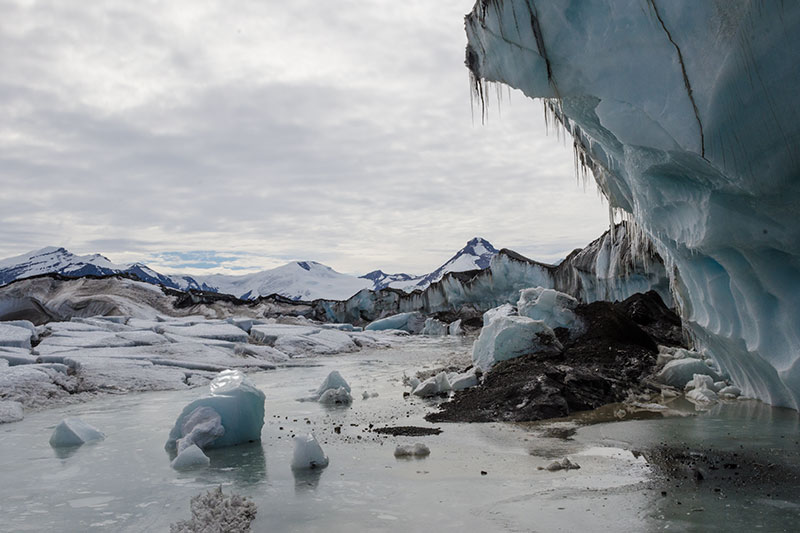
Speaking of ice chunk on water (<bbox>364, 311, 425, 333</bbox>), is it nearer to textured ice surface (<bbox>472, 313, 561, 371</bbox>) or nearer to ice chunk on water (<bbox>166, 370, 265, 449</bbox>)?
textured ice surface (<bbox>472, 313, 561, 371</bbox>)

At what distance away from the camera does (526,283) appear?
34.5m

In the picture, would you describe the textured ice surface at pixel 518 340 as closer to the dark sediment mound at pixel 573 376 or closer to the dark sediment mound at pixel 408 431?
the dark sediment mound at pixel 573 376

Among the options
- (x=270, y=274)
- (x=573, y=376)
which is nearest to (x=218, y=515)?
Result: (x=573, y=376)

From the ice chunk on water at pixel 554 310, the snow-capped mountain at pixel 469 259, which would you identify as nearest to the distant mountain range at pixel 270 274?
the snow-capped mountain at pixel 469 259

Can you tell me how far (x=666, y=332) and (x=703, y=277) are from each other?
21.7 feet

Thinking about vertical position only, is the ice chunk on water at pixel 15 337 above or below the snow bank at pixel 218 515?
above

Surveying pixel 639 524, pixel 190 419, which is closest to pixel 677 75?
pixel 639 524

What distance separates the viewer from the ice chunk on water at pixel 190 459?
5500mm

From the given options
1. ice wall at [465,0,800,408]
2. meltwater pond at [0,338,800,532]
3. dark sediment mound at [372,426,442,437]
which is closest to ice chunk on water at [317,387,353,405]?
meltwater pond at [0,338,800,532]

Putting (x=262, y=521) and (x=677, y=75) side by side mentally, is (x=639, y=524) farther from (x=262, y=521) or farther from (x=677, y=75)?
(x=677, y=75)

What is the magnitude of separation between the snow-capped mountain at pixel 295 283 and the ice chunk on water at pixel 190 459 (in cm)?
12346

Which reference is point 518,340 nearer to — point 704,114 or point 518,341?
point 518,341

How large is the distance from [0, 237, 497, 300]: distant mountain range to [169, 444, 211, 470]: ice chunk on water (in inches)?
4496

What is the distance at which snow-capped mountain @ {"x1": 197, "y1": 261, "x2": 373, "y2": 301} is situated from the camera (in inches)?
5295
